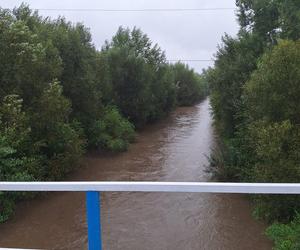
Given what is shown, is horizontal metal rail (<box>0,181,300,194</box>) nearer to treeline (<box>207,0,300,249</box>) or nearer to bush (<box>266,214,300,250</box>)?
bush (<box>266,214,300,250</box>)

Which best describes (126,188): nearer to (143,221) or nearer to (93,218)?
(93,218)

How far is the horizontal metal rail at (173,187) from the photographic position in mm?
2277

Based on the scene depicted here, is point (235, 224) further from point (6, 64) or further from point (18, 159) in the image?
point (6, 64)

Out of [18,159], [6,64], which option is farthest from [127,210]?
[6,64]

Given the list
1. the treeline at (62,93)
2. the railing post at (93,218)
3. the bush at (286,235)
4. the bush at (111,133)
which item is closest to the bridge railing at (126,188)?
the railing post at (93,218)

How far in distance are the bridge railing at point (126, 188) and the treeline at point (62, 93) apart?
10969mm

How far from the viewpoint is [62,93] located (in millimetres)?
21703

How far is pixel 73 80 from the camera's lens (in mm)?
22016

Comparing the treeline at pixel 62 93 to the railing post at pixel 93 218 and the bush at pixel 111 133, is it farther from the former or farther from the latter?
the railing post at pixel 93 218

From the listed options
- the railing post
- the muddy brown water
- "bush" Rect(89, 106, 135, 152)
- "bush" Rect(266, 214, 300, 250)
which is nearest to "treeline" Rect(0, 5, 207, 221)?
"bush" Rect(89, 106, 135, 152)

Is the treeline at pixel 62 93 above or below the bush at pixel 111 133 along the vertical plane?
above

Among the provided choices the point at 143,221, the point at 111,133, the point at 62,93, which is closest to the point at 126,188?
the point at 143,221

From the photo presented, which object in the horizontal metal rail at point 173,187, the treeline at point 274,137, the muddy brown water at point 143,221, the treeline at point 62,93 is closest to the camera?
the horizontal metal rail at point 173,187

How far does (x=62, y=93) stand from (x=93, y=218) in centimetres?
1950
